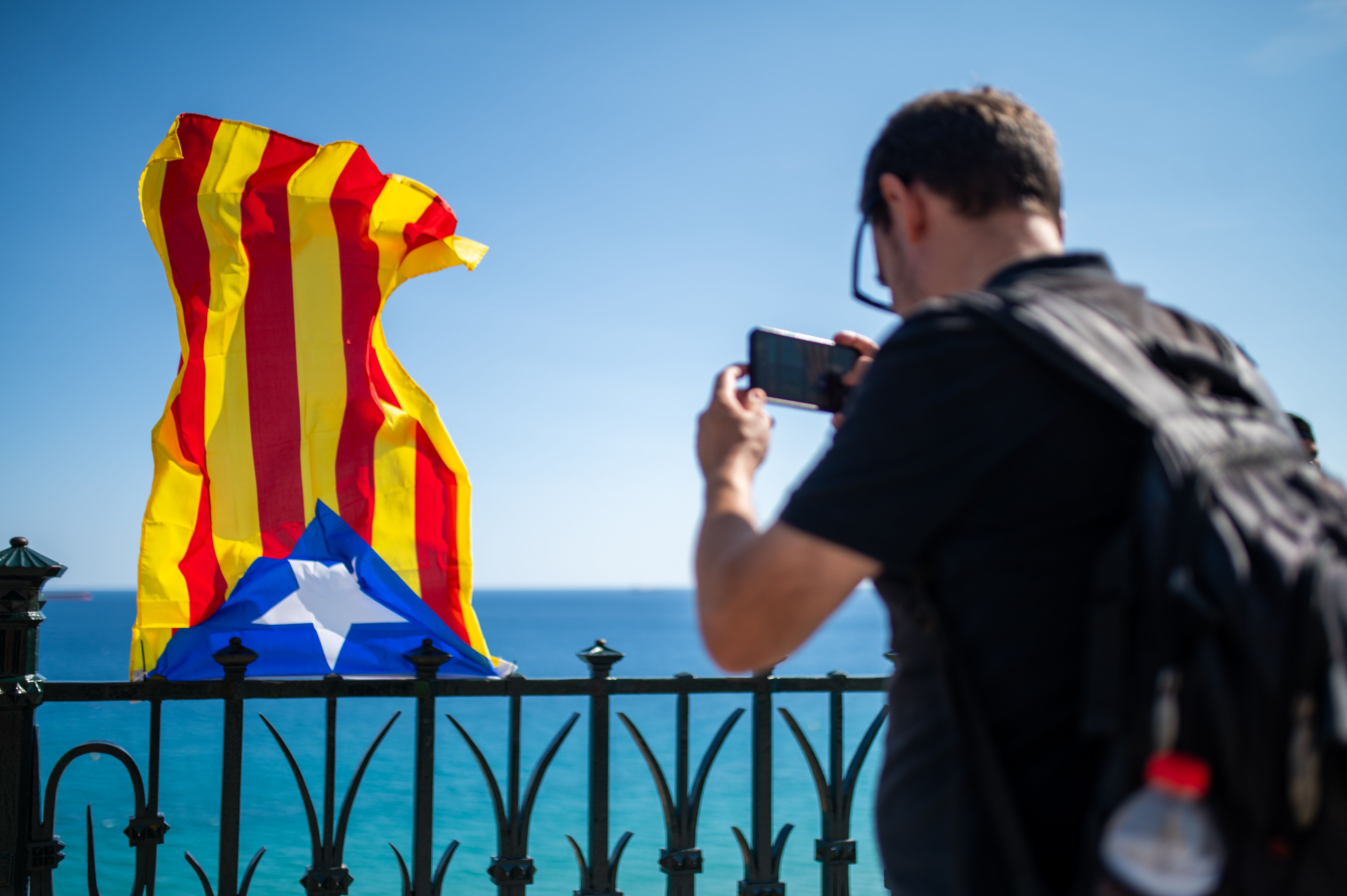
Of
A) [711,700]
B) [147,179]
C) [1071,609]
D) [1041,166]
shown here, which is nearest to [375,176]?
[147,179]

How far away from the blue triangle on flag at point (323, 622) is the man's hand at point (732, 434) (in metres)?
3.08

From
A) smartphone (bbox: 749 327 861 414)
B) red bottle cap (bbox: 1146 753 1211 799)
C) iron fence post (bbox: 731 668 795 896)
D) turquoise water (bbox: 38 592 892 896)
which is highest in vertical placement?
smartphone (bbox: 749 327 861 414)

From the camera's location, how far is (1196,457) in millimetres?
943

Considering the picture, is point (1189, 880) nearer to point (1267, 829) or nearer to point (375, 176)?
point (1267, 829)

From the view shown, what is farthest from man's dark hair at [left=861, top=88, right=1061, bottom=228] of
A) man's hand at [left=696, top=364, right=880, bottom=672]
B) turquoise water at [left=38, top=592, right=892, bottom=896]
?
turquoise water at [left=38, top=592, right=892, bottom=896]

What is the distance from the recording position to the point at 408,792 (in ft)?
70.3

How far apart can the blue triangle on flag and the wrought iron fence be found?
70cm

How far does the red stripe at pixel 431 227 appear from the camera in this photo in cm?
523

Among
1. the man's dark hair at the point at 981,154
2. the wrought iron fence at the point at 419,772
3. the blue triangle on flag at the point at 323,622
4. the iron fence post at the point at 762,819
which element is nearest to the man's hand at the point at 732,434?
the man's dark hair at the point at 981,154

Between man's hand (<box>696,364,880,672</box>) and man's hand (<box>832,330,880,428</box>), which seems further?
man's hand (<box>832,330,880,428</box>)

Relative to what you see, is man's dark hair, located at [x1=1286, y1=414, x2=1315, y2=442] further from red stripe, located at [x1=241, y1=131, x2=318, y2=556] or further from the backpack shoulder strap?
red stripe, located at [x1=241, y1=131, x2=318, y2=556]

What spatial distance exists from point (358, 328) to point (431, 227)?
73 cm

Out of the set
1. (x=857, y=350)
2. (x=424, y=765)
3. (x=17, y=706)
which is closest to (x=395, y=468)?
(x=424, y=765)

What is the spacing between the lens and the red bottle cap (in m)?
0.83
